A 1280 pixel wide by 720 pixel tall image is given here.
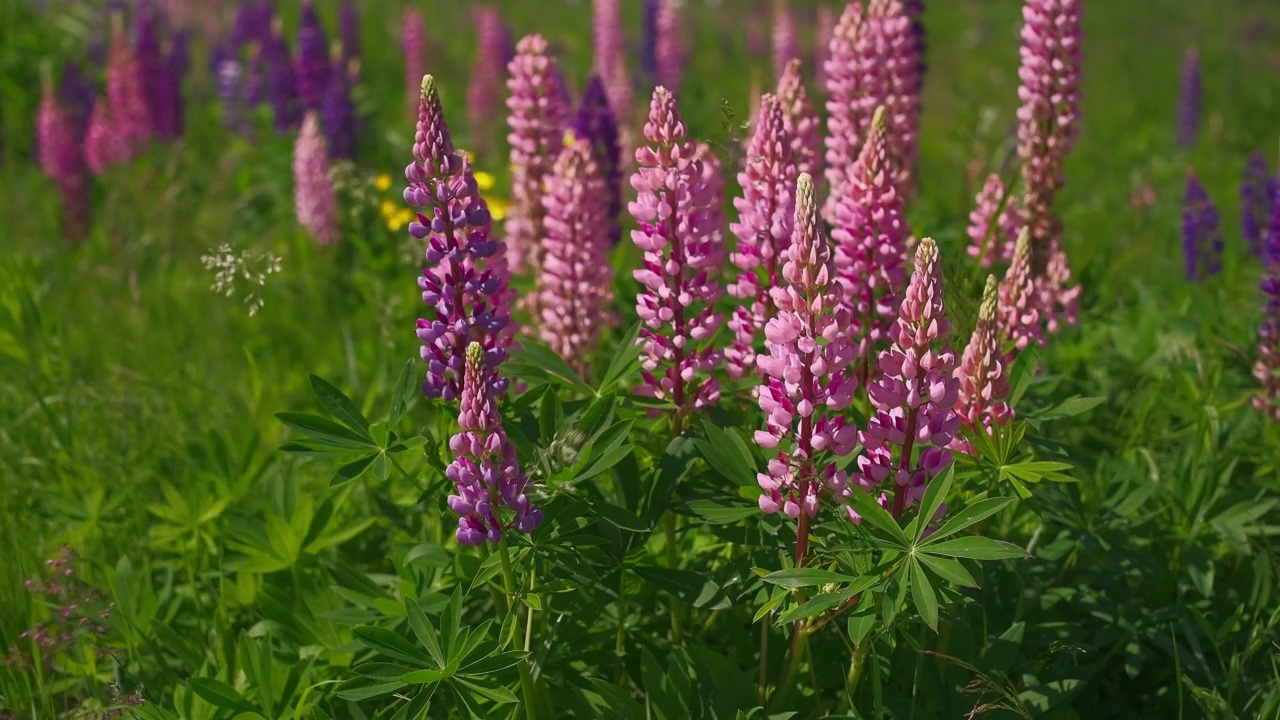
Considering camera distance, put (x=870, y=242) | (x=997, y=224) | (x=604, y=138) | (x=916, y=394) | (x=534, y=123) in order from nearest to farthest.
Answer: (x=916, y=394), (x=870, y=242), (x=997, y=224), (x=534, y=123), (x=604, y=138)

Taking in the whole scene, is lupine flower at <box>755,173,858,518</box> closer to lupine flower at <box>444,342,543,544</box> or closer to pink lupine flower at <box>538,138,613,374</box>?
lupine flower at <box>444,342,543,544</box>

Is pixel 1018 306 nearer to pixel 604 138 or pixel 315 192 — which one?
pixel 604 138

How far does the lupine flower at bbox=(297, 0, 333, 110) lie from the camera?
6906mm

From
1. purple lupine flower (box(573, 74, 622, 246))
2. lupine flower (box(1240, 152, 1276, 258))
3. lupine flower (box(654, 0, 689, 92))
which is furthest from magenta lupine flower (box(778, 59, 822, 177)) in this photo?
lupine flower (box(654, 0, 689, 92))

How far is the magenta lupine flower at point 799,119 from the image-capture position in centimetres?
281

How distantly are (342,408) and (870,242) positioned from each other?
1.20 metres

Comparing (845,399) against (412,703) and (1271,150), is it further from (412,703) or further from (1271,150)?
(1271,150)

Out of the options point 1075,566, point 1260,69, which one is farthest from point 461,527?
point 1260,69

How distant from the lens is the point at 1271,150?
8773mm

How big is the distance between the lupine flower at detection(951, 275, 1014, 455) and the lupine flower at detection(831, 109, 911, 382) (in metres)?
0.31

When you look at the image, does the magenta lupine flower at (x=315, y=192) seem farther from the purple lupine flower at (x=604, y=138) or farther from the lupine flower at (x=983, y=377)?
the lupine flower at (x=983, y=377)

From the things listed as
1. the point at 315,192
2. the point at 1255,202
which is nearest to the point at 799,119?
the point at 1255,202

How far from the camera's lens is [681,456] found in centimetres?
217

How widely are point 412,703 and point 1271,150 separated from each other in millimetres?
9037
